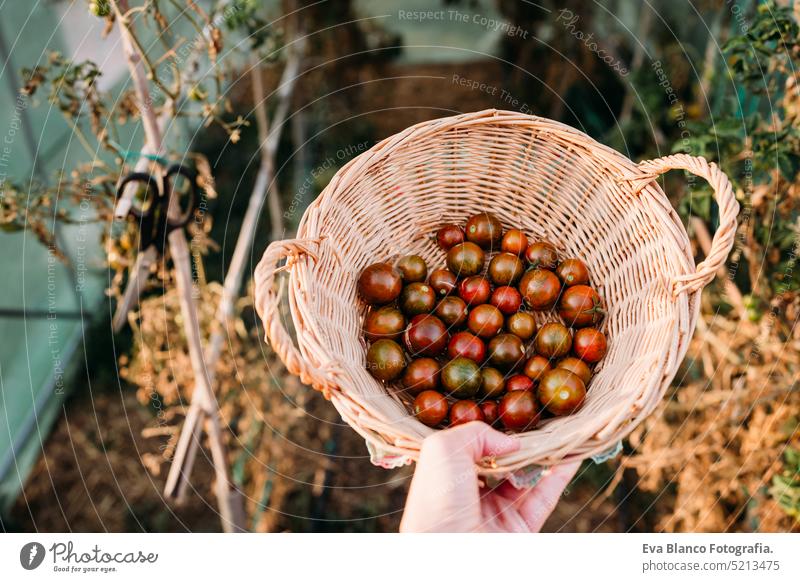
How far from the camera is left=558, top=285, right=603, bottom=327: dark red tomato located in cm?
135

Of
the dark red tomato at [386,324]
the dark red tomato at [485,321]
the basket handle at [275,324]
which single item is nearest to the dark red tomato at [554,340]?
the dark red tomato at [485,321]

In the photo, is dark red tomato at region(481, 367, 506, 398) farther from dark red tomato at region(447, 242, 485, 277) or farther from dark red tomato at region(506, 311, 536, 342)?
dark red tomato at region(447, 242, 485, 277)

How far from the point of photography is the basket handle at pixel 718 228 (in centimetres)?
106

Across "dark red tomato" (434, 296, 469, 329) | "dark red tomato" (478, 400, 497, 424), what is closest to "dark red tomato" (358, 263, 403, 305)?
"dark red tomato" (434, 296, 469, 329)

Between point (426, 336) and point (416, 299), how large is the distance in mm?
100

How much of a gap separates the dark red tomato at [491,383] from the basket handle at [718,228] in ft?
1.34

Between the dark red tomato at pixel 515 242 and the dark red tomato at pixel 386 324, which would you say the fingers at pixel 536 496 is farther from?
the dark red tomato at pixel 515 242

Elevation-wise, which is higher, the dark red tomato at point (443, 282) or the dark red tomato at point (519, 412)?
the dark red tomato at point (443, 282)

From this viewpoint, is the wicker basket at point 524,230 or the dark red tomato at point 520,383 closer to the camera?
the wicker basket at point 524,230

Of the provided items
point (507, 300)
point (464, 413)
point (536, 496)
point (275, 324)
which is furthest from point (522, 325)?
point (275, 324)

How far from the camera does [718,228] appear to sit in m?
1.05

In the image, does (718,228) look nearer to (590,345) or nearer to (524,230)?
(590,345)

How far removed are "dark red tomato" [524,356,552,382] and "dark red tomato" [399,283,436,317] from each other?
0.27 meters
